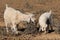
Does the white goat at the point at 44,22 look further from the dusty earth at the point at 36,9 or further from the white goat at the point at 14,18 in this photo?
the white goat at the point at 14,18

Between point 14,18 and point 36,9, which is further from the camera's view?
point 36,9

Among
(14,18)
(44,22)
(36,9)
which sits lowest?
(44,22)

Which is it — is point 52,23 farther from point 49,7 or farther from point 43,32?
point 49,7

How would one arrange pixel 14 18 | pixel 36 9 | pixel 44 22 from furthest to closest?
pixel 36 9 → pixel 44 22 → pixel 14 18

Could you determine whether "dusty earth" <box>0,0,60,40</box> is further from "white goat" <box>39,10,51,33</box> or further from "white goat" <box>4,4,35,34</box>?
"white goat" <box>4,4,35,34</box>

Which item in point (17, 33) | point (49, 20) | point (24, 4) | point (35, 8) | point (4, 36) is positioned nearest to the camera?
point (4, 36)

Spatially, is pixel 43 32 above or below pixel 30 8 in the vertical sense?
below

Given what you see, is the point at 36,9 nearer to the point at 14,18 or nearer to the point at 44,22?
the point at 44,22

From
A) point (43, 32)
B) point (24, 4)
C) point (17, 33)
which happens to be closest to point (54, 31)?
point (43, 32)

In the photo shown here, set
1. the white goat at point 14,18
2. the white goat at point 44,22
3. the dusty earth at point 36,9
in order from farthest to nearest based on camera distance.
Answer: the white goat at point 44,22, the white goat at point 14,18, the dusty earth at point 36,9

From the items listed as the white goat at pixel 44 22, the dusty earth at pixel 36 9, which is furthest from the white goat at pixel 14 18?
the white goat at pixel 44 22

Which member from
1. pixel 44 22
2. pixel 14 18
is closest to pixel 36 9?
pixel 44 22

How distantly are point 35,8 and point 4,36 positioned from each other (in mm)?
7087

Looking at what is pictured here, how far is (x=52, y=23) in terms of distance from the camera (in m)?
12.6
